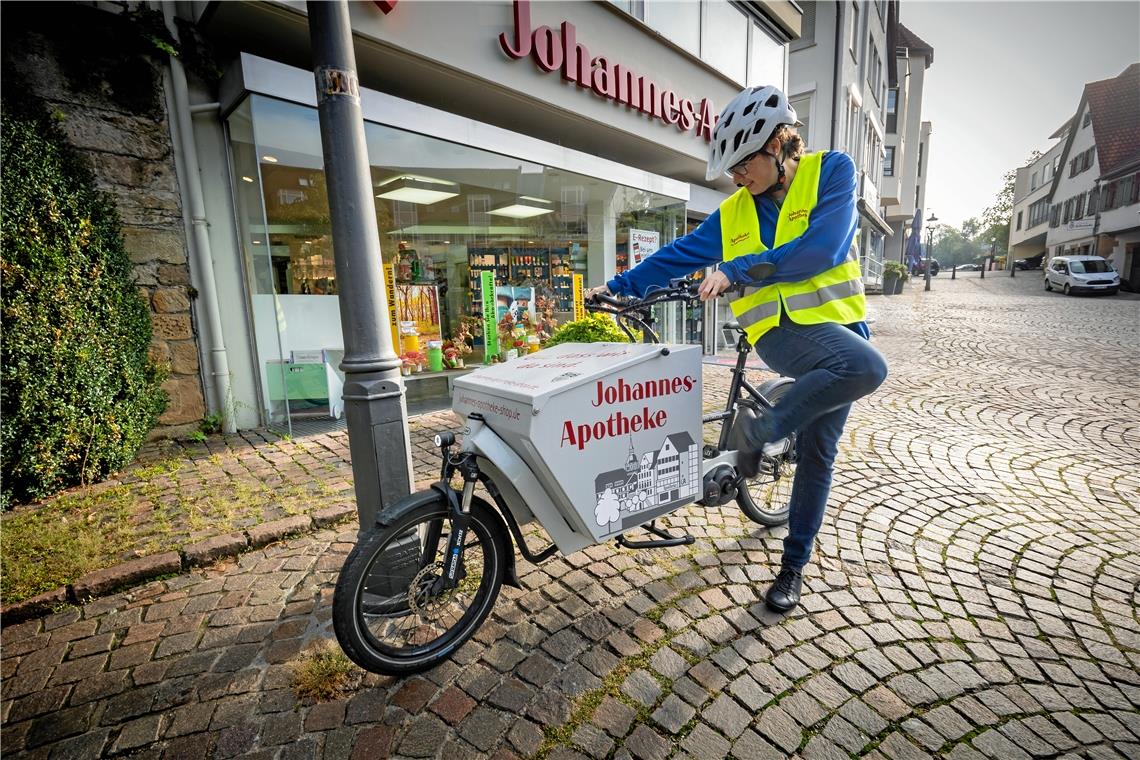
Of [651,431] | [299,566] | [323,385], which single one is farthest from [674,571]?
[323,385]

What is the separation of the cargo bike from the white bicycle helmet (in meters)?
0.58

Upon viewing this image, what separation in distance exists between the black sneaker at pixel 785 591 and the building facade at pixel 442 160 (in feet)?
15.5

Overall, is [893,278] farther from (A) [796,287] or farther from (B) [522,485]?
(B) [522,485]

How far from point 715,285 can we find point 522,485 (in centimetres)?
115

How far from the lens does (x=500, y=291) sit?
26.2ft

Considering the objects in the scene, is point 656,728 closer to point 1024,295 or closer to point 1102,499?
point 1102,499

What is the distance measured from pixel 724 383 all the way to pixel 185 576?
637cm

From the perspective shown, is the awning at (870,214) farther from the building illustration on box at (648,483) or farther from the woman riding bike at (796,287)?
the building illustration on box at (648,483)

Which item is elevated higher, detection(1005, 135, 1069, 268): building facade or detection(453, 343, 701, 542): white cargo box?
detection(1005, 135, 1069, 268): building facade

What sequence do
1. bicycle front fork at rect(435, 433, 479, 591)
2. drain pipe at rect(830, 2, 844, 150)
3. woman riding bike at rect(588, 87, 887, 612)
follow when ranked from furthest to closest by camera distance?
drain pipe at rect(830, 2, 844, 150)
woman riding bike at rect(588, 87, 887, 612)
bicycle front fork at rect(435, 433, 479, 591)

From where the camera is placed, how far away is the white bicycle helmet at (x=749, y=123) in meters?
2.28

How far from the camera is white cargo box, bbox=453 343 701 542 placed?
202 centimetres

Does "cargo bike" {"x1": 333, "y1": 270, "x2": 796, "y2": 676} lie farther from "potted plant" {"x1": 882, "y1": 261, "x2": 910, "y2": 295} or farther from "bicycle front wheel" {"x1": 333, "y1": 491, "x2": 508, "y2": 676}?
"potted plant" {"x1": 882, "y1": 261, "x2": 910, "y2": 295}

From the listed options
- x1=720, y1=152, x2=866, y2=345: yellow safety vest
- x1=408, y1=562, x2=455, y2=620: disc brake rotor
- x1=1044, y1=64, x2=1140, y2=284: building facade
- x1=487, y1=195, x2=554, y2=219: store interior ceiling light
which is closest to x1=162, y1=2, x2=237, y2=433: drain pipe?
x1=487, y1=195, x2=554, y2=219: store interior ceiling light
